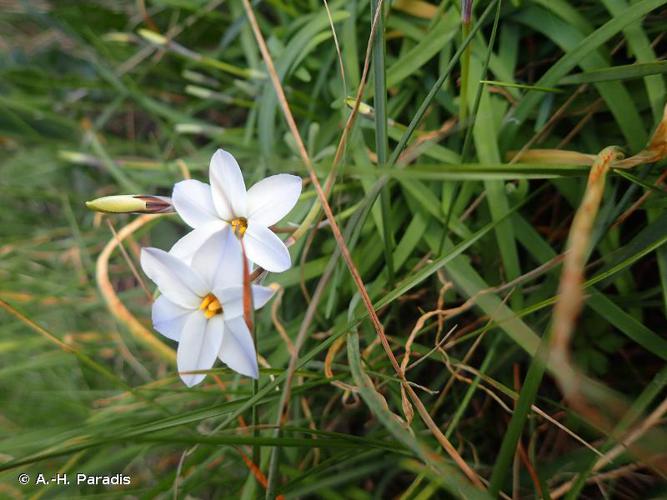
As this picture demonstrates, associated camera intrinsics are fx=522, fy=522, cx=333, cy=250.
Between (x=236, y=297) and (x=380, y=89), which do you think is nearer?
(x=236, y=297)

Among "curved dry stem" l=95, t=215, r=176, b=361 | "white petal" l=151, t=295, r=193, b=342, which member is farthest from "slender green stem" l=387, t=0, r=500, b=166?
"curved dry stem" l=95, t=215, r=176, b=361

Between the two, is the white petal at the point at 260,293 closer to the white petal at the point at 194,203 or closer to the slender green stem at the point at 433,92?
the white petal at the point at 194,203

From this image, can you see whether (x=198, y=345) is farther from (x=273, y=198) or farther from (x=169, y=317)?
(x=273, y=198)

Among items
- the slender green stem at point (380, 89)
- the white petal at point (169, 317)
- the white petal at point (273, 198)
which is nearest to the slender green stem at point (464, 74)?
the slender green stem at point (380, 89)

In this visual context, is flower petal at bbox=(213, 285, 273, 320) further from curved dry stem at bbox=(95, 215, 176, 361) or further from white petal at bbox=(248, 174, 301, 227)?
curved dry stem at bbox=(95, 215, 176, 361)

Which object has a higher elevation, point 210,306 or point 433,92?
point 433,92

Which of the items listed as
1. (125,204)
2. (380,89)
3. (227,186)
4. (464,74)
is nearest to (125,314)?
(125,204)
